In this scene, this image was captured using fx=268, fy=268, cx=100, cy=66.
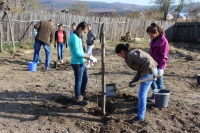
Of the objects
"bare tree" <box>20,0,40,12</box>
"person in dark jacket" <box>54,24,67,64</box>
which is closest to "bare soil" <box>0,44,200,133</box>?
"person in dark jacket" <box>54,24,67,64</box>

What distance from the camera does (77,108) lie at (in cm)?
522

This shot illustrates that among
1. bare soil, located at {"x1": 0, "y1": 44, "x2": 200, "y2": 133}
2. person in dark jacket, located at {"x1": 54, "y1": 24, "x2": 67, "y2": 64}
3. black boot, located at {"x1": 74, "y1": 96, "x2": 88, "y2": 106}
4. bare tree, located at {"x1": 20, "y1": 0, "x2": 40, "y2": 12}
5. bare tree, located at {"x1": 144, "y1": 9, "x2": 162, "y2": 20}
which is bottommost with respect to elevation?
bare soil, located at {"x1": 0, "y1": 44, "x2": 200, "y2": 133}

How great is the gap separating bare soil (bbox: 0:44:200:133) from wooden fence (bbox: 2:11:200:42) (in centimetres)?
655

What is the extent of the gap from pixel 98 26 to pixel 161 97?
13414 mm

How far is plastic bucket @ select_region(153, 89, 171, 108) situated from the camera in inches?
201

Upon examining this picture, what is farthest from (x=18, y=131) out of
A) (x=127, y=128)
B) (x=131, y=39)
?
(x=131, y=39)

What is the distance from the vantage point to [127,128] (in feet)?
14.5

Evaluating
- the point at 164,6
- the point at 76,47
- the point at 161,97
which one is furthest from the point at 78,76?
the point at 164,6

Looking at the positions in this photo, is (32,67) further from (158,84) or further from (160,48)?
(160,48)

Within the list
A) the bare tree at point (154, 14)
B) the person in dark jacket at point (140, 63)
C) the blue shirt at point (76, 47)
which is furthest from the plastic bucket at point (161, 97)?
the bare tree at point (154, 14)

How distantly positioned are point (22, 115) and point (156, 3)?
34.0 meters

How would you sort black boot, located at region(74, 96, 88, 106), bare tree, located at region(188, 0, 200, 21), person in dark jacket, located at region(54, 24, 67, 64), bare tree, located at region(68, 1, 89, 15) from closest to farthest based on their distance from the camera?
black boot, located at region(74, 96, 88, 106), person in dark jacket, located at region(54, 24, 67, 64), bare tree, located at region(188, 0, 200, 21), bare tree, located at region(68, 1, 89, 15)

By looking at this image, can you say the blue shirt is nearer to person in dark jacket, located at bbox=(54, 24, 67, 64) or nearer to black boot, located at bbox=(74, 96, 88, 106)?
black boot, located at bbox=(74, 96, 88, 106)

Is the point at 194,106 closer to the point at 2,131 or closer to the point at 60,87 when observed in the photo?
the point at 60,87
